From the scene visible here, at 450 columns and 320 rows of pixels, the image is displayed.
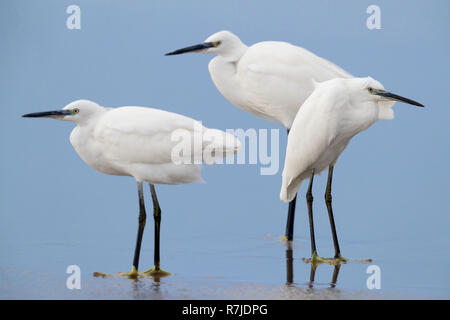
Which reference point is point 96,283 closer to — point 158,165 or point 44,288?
point 44,288

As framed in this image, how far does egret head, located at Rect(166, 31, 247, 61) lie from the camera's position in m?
8.92

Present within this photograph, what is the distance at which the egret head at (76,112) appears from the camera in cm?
745

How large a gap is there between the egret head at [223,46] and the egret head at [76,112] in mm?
1638

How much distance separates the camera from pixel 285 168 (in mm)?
7852

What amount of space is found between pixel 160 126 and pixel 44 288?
4.71ft

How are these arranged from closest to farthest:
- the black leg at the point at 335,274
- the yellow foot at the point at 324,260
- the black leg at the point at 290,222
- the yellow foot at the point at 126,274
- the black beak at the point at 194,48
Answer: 1. the black leg at the point at 335,274
2. the yellow foot at the point at 126,274
3. the yellow foot at the point at 324,260
4. the black beak at the point at 194,48
5. the black leg at the point at 290,222

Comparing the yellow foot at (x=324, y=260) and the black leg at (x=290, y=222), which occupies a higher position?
the black leg at (x=290, y=222)

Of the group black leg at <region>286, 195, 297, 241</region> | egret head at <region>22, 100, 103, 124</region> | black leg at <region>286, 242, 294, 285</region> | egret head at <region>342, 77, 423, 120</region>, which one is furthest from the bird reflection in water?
egret head at <region>22, 100, 103, 124</region>

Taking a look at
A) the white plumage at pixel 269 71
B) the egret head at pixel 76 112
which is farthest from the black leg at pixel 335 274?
the egret head at pixel 76 112

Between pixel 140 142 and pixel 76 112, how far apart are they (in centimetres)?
58

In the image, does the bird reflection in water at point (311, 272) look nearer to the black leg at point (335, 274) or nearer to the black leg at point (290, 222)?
the black leg at point (335, 274)

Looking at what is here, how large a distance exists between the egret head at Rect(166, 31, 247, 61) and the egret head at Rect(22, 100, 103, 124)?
1638 millimetres

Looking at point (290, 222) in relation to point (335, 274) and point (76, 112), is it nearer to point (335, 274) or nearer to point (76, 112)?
point (335, 274)

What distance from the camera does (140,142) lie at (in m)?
7.27
